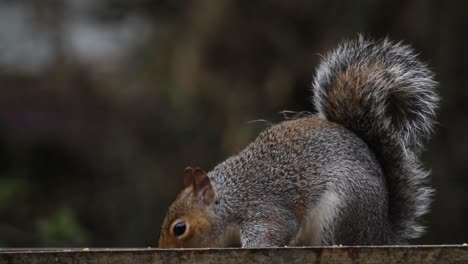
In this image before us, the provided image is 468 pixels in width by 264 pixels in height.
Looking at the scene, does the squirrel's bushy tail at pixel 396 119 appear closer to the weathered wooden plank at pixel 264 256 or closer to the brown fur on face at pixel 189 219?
the brown fur on face at pixel 189 219

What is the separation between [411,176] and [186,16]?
351 centimetres

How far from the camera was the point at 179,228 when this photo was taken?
3.13 m

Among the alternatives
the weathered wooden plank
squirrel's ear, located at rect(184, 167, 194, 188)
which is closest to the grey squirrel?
squirrel's ear, located at rect(184, 167, 194, 188)

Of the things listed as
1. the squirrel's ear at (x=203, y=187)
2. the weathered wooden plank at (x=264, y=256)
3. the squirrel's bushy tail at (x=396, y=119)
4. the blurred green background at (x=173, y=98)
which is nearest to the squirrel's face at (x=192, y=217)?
the squirrel's ear at (x=203, y=187)

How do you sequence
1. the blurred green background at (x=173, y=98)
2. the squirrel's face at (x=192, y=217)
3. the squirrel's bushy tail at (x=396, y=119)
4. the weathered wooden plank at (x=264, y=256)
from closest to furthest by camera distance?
the weathered wooden plank at (x=264, y=256) → the squirrel's face at (x=192, y=217) → the squirrel's bushy tail at (x=396, y=119) → the blurred green background at (x=173, y=98)

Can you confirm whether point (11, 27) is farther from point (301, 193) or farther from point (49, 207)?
point (301, 193)

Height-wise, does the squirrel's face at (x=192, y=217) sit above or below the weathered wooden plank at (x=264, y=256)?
below

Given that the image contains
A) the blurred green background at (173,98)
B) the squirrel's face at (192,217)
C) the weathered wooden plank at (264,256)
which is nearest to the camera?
the weathered wooden plank at (264,256)

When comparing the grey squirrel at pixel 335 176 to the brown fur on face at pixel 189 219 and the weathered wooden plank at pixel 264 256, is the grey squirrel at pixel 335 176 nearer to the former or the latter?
the brown fur on face at pixel 189 219

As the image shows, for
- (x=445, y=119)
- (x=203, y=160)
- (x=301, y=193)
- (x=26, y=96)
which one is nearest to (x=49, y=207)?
(x=203, y=160)

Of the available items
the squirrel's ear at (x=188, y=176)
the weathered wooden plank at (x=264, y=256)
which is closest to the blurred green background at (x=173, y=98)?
the squirrel's ear at (x=188, y=176)

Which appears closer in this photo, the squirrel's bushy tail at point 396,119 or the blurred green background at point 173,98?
the squirrel's bushy tail at point 396,119

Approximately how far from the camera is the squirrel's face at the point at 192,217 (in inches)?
123

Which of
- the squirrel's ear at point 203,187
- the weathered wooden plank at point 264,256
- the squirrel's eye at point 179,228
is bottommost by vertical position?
the squirrel's eye at point 179,228
